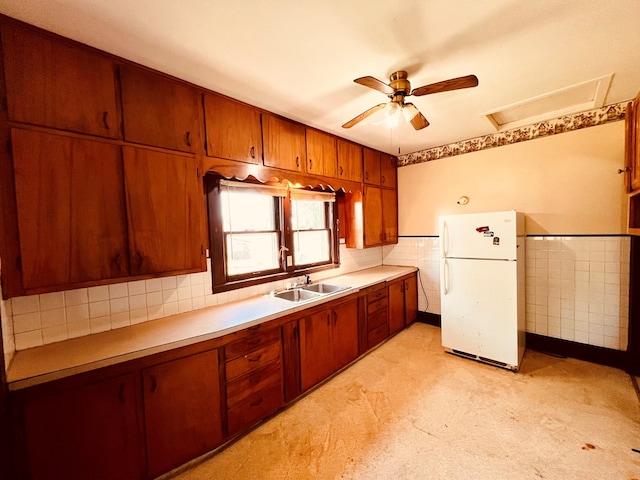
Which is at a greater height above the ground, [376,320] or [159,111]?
[159,111]

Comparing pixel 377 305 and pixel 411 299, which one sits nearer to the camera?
pixel 377 305

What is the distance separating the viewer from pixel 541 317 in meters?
2.94

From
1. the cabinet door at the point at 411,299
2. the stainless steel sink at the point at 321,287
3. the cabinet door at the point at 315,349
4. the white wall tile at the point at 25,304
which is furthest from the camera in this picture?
the cabinet door at the point at 411,299

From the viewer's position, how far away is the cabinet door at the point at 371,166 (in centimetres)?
347

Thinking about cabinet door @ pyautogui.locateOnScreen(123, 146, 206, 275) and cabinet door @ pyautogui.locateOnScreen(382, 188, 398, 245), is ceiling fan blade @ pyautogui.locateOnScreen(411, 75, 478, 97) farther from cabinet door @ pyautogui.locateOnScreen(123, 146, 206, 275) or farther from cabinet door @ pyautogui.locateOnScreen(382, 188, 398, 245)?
cabinet door @ pyautogui.locateOnScreen(382, 188, 398, 245)

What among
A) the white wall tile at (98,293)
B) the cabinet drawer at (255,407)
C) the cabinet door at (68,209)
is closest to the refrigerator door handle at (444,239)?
the cabinet drawer at (255,407)

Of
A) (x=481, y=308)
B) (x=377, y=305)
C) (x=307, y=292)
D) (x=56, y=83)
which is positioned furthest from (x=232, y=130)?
(x=481, y=308)

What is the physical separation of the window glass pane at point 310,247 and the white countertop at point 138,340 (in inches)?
30.6

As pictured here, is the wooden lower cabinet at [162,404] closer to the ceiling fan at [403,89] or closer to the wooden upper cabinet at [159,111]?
the wooden upper cabinet at [159,111]

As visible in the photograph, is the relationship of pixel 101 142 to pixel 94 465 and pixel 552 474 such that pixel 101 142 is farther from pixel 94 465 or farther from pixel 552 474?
pixel 552 474

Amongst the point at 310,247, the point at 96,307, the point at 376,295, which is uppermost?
the point at 310,247

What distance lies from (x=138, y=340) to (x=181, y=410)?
0.51m

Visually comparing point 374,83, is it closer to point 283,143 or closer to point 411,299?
point 283,143

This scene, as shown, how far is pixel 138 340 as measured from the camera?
1518 millimetres
